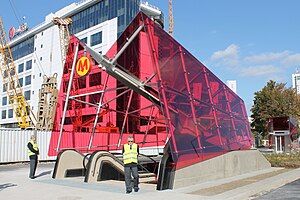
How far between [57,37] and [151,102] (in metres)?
54.1

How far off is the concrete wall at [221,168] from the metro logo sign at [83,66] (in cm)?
748

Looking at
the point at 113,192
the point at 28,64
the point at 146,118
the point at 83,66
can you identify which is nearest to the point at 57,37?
the point at 28,64

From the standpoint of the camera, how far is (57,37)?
223 ft

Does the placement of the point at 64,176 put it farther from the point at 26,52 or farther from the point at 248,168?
the point at 26,52

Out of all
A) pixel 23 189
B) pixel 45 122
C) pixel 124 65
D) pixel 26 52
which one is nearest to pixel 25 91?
pixel 26 52

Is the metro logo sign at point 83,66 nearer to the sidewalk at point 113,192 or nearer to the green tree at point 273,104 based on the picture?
the sidewalk at point 113,192

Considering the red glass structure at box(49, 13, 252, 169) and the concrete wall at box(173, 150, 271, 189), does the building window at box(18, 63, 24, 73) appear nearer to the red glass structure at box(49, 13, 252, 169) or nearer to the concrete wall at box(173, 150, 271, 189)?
the red glass structure at box(49, 13, 252, 169)

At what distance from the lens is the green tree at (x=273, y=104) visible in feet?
178

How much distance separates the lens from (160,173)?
34.6ft

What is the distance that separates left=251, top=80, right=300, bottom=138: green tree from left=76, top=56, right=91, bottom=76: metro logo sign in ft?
145

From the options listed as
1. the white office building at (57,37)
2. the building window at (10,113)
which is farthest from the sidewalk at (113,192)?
the building window at (10,113)

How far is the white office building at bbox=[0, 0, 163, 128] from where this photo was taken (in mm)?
55688

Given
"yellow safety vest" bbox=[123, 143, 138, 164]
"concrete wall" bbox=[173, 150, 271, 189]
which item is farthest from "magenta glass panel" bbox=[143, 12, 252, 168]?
"yellow safety vest" bbox=[123, 143, 138, 164]

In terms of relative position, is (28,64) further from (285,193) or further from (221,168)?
(285,193)
